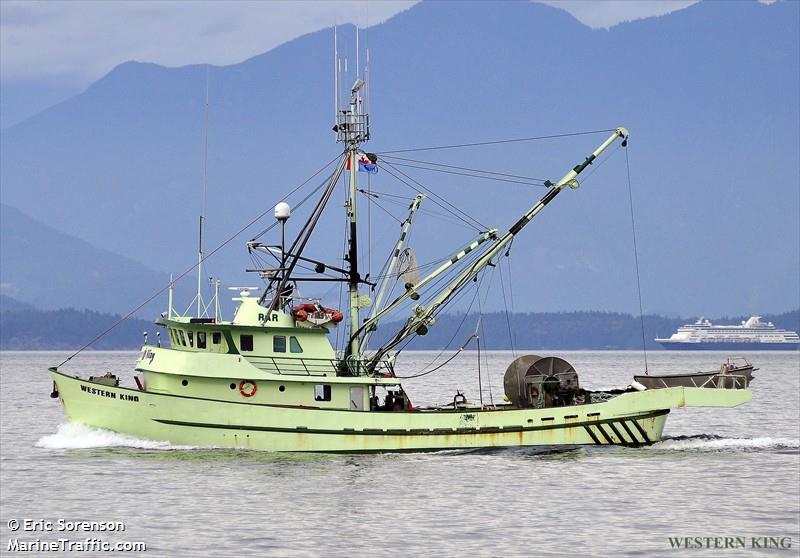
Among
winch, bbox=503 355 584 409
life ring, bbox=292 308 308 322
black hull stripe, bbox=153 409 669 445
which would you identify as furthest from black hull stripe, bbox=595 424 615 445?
life ring, bbox=292 308 308 322

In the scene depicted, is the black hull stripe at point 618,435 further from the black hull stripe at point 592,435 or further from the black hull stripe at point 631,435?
the black hull stripe at point 592,435

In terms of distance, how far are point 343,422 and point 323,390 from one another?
1303 mm

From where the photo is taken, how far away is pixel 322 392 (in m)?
39.1

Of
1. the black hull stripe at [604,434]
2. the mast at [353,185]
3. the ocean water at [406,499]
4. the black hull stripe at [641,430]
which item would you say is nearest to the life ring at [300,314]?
the mast at [353,185]

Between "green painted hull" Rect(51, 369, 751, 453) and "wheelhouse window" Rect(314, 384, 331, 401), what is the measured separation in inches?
30.8

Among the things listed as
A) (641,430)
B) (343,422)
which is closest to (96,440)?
(343,422)

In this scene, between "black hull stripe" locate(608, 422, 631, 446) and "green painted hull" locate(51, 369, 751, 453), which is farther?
"black hull stripe" locate(608, 422, 631, 446)

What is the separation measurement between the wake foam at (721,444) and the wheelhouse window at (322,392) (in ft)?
39.4

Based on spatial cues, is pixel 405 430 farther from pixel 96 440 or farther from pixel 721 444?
pixel 721 444

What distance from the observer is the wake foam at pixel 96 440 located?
128ft

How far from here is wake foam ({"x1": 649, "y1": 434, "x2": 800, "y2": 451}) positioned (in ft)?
144

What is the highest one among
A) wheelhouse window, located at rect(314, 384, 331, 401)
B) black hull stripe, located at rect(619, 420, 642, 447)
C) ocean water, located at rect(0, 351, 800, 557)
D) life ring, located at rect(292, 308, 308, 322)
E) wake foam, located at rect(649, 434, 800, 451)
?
life ring, located at rect(292, 308, 308, 322)

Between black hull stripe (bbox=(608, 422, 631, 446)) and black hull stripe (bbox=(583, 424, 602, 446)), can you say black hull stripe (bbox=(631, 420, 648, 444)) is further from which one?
black hull stripe (bbox=(583, 424, 602, 446))

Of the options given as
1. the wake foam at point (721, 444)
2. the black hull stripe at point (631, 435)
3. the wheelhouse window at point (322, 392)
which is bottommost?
the wake foam at point (721, 444)
